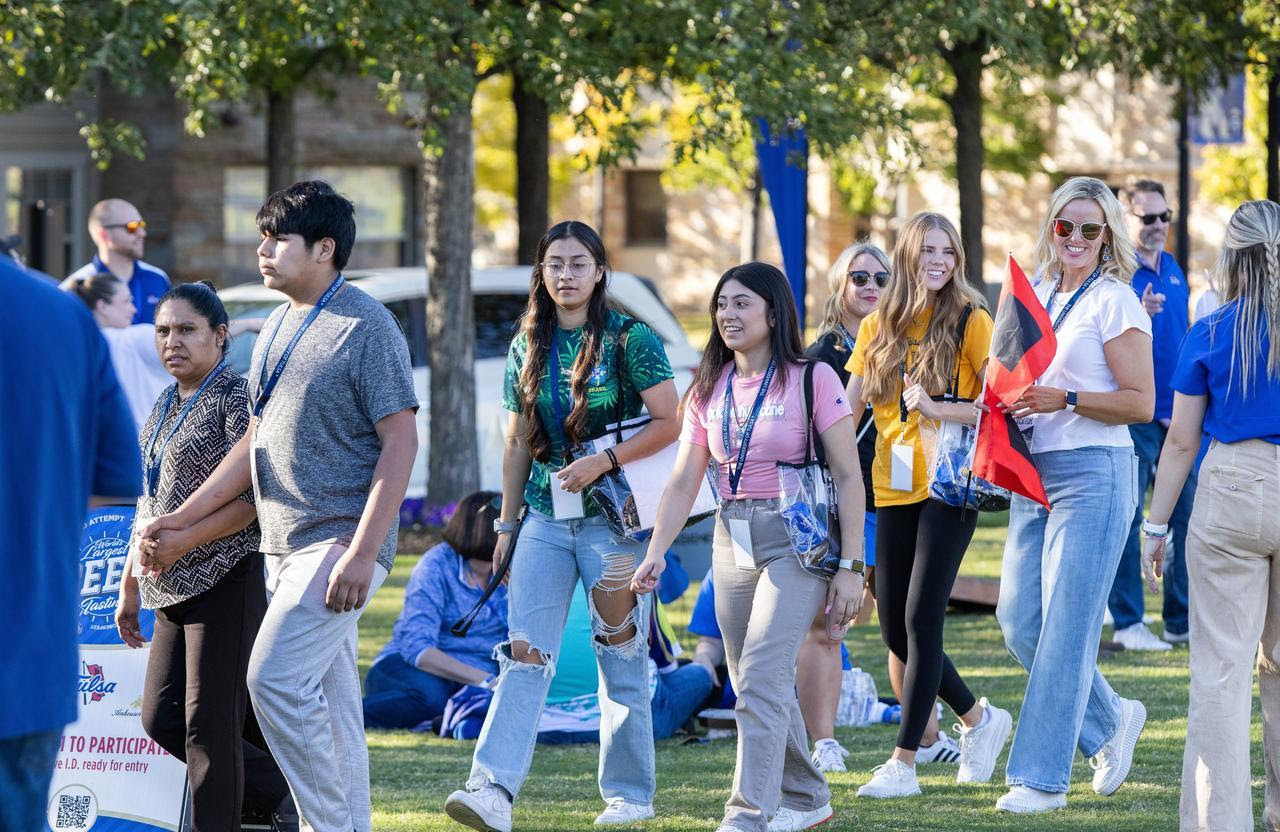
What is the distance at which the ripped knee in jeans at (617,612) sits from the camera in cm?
579


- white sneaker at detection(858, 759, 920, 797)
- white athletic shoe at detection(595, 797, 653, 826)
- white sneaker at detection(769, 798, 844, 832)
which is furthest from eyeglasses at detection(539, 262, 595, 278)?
white sneaker at detection(858, 759, 920, 797)

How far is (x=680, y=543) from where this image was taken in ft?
35.7

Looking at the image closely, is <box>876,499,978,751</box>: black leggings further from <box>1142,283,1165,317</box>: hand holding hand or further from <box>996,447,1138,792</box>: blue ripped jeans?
<box>1142,283,1165,317</box>: hand holding hand

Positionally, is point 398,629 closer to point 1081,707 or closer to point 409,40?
point 1081,707

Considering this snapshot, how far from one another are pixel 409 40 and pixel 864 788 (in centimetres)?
703

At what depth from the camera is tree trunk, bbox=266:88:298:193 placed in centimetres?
1923

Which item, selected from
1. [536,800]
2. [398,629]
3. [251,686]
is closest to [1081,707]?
[536,800]

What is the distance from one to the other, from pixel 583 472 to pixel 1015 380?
141 cm

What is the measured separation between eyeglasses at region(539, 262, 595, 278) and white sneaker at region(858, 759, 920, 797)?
200 cm

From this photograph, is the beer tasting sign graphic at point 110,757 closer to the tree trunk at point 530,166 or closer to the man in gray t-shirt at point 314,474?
the man in gray t-shirt at point 314,474

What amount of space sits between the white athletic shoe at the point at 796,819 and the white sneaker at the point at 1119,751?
1.06 m

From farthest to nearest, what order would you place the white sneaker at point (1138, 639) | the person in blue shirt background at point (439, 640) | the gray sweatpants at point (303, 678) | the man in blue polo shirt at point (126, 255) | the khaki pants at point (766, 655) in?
the man in blue polo shirt at point (126, 255), the white sneaker at point (1138, 639), the person in blue shirt background at point (439, 640), the khaki pants at point (766, 655), the gray sweatpants at point (303, 678)

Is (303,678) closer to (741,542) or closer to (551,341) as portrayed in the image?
(741,542)

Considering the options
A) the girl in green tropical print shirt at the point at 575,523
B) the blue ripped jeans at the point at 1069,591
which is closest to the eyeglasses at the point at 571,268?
the girl in green tropical print shirt at the point at 575,523
